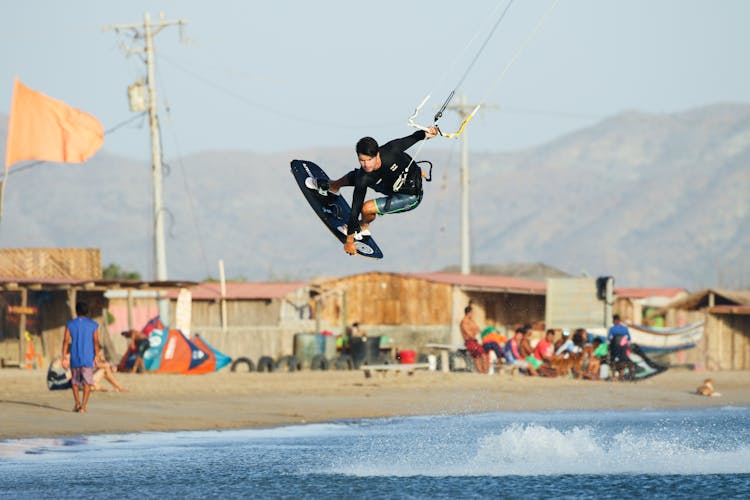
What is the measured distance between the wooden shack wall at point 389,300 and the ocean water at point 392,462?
2225 centimetres

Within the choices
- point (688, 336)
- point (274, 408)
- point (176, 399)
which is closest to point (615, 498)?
point (274, 408)

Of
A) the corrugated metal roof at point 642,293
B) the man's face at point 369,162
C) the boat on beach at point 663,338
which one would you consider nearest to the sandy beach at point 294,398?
the boat on beach at point 663,338

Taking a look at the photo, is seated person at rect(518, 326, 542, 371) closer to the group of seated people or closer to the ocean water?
the group of seated people

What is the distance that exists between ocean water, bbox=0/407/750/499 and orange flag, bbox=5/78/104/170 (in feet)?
67.8

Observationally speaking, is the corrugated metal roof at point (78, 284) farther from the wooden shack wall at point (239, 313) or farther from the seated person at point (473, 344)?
the wooden shack wall at point (239, 313)

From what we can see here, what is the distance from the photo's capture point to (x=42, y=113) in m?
43.6

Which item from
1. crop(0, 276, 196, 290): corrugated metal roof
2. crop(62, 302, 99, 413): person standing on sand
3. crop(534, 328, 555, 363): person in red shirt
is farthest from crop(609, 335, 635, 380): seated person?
crop(62, 302, 99, 413): person standing on sand

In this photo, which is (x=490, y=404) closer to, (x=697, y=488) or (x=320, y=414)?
(x=320, y=414)

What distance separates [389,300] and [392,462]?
2900cm

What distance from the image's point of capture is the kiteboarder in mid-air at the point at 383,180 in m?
16.0

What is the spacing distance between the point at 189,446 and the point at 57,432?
7.20ft

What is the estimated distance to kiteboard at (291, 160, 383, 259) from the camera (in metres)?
17.5

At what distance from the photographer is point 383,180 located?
16.4m

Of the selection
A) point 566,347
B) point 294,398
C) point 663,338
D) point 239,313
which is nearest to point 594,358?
point 566,347
